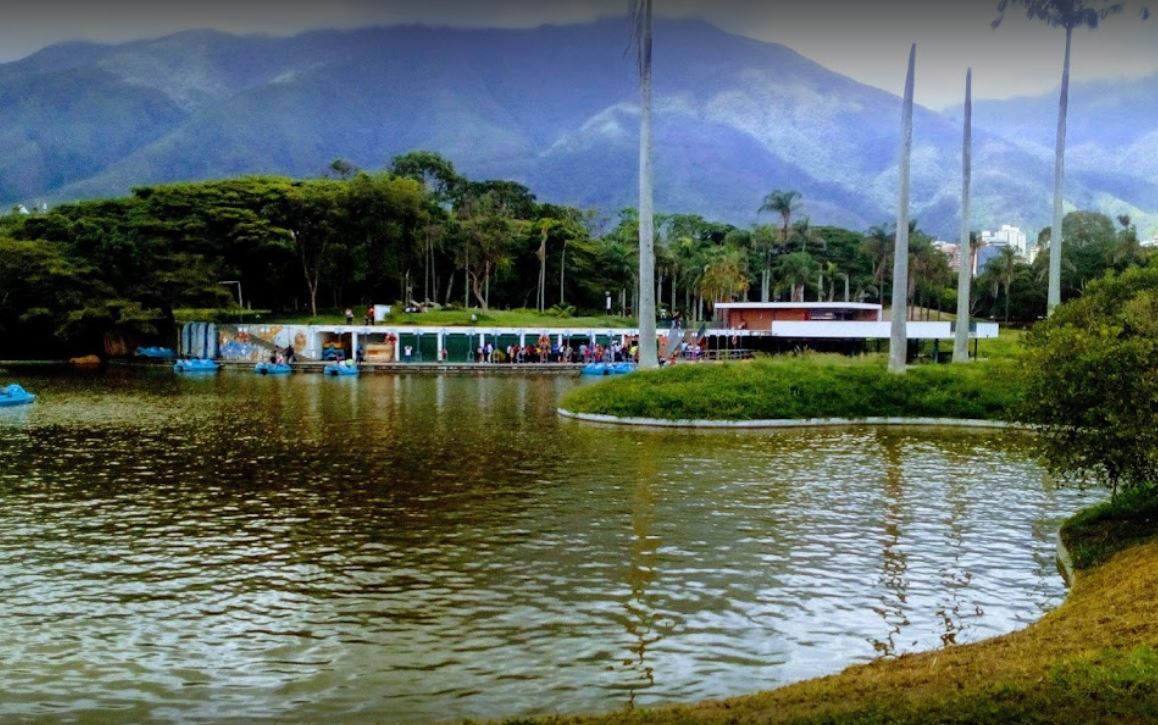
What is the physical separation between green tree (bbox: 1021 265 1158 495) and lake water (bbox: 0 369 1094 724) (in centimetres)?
168

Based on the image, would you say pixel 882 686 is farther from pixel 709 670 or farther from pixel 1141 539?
pixel 1141 539

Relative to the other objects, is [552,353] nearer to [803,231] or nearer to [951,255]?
[803,231]

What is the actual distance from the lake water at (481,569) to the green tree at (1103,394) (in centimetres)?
168

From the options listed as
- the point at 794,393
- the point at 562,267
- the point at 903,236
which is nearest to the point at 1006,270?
the point at 562,267

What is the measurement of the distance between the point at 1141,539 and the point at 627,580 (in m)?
6.93

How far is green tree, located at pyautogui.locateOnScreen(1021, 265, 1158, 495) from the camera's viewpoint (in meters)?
13.5

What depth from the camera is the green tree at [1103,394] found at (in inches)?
531

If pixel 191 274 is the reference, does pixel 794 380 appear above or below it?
below

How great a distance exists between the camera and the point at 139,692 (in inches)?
358

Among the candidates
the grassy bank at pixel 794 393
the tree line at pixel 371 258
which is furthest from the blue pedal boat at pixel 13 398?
the tree line at pixel 371 258

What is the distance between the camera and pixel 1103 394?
13992 mm

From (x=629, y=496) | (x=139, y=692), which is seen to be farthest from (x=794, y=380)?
(x=139, y=692)

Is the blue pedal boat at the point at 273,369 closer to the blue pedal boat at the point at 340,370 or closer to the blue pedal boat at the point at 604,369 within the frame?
the blue pedal boat at the point at 340,370

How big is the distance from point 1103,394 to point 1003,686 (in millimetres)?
8200
